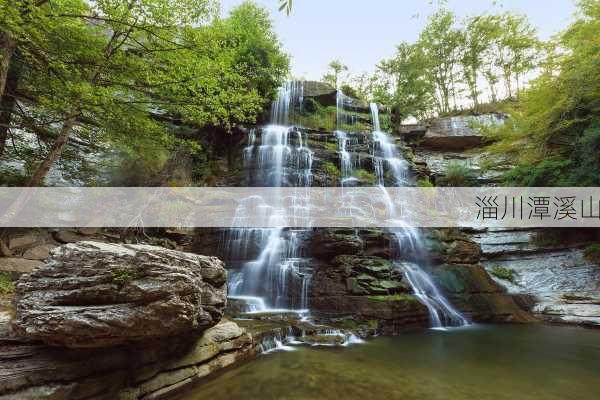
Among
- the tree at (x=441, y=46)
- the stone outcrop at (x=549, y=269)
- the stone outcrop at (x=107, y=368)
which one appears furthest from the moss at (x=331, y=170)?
the tree at (x=441, y=46)

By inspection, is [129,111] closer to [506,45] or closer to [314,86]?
[314,86]

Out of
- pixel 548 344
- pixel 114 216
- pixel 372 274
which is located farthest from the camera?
pixel 114 216

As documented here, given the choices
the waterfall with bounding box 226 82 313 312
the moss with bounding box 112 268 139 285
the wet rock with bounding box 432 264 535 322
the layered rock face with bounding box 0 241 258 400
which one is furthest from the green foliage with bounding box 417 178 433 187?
the moss with bounding box 112 268 139 285

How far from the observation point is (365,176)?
1448 centimetres

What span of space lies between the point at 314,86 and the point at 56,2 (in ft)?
51.3

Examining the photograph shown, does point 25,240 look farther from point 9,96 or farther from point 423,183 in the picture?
point 423,183

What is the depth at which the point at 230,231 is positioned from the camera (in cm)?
1037

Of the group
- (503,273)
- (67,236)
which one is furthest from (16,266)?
(503,273)

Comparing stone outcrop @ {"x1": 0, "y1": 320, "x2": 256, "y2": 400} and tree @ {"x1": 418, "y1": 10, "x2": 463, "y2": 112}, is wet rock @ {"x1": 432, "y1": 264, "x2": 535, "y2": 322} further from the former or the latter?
tree @ {"x1": 418, "y1": 10, "x2": 463, "y2": 112}

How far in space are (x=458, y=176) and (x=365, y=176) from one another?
6523 millimetres

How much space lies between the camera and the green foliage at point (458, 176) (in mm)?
16953

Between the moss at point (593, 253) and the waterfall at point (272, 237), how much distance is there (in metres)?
10.6

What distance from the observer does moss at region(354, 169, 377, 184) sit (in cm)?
1433

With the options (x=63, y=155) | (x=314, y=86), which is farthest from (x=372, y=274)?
(x=314, y=86)
